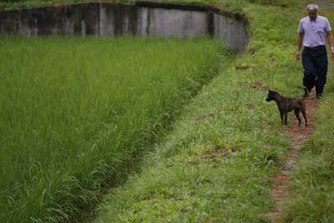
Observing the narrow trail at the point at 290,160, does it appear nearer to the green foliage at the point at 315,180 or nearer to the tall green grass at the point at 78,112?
the green foliage at the point at 315,180

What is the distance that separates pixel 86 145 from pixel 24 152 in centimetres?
82

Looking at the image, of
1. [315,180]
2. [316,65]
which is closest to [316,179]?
[315,180]

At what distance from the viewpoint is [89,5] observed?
762 inches

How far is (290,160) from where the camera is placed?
23.9ft

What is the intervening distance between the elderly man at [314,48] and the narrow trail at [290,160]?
0.32 meters

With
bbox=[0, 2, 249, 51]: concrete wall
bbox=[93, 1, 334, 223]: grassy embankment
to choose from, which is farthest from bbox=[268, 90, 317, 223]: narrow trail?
bbox=[0, 2, 249, 51]: concrete wall

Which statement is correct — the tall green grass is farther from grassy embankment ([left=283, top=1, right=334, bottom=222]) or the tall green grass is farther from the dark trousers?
grassy embankment ([left=283, top=1, right=334, bottom=222])

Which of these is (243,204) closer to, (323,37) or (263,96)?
(263,96)

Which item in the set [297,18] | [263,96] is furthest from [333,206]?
[297,18]

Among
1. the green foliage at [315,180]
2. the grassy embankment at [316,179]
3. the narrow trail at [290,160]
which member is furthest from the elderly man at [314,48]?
the green foliage at [315,180]

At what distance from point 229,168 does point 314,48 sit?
3.91m

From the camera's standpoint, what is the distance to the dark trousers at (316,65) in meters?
9.86

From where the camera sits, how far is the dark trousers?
9859 mm

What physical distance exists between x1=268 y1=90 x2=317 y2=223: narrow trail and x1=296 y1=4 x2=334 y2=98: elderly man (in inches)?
12.7
